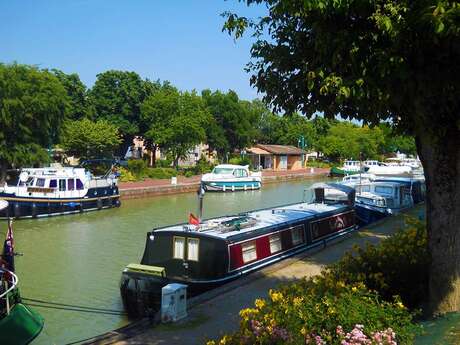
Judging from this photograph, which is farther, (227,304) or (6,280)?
(6,280)

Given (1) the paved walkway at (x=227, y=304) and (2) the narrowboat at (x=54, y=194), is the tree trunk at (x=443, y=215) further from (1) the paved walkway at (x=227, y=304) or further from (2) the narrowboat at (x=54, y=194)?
(2) the narrowboat at (x=54, y=194)

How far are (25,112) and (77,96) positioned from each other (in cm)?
1977

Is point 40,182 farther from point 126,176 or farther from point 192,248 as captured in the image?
point 192,248

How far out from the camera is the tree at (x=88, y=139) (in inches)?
1870

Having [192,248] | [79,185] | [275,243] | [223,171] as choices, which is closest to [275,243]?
[275,243]

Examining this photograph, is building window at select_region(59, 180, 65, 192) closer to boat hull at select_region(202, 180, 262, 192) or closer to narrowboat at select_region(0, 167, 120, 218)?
narrowboat at select_region(0, 167, 120, 218)

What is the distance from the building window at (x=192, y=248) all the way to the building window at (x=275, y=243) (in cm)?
283

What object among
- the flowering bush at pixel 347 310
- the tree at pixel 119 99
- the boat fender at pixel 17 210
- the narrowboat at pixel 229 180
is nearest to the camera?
the flowering bush at pixel 347 310

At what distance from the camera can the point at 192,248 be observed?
43.1 ft

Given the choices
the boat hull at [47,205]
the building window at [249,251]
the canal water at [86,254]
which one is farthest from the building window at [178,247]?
the boat hull at [47,205]

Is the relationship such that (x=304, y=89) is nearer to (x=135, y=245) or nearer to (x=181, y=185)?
(x=135, y=245)

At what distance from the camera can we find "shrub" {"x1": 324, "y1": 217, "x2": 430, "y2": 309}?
782 cm

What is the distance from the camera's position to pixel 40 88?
1475 inches

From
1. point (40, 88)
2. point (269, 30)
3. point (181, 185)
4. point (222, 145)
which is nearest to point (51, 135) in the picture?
point (40, 88)
